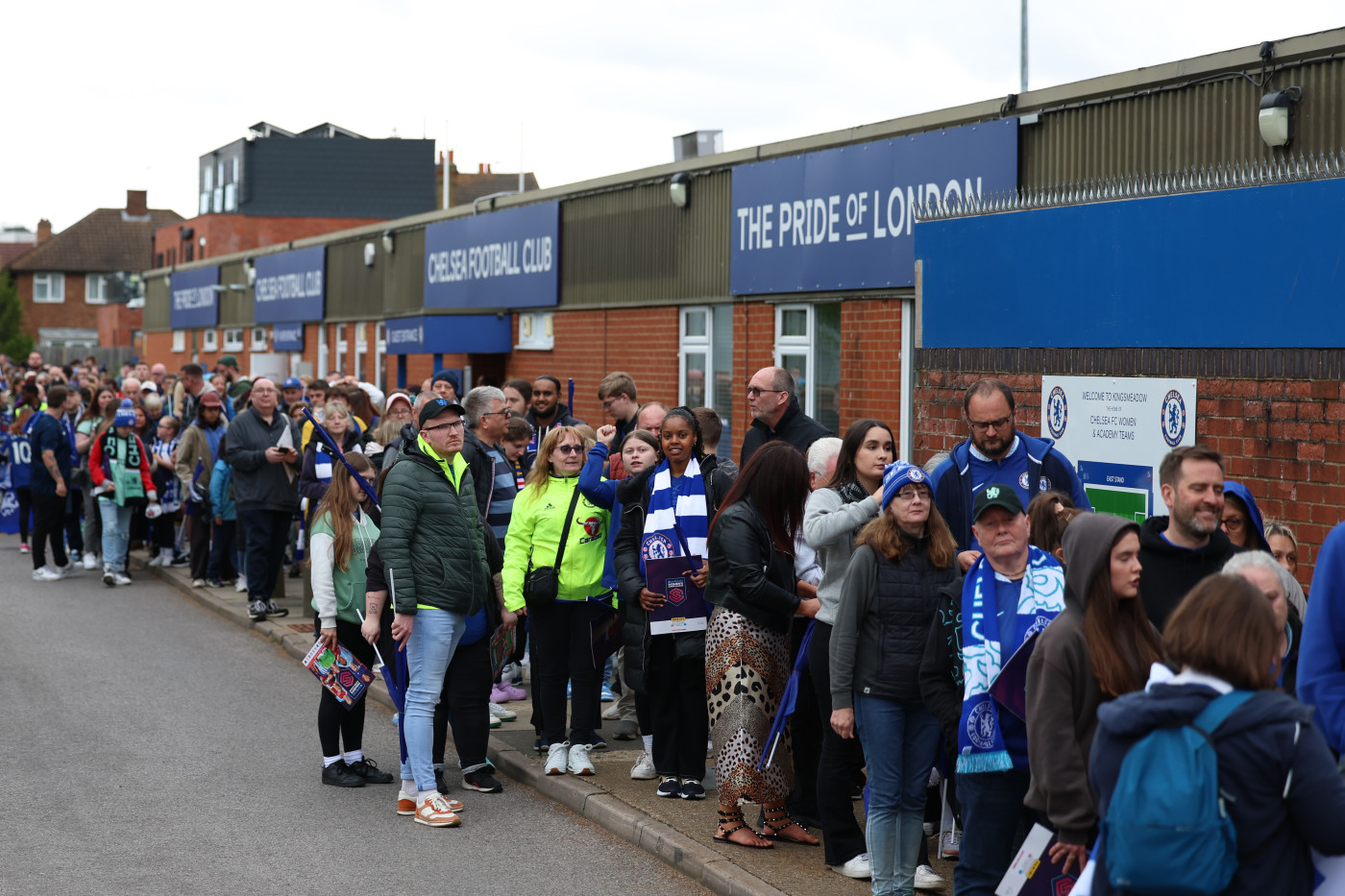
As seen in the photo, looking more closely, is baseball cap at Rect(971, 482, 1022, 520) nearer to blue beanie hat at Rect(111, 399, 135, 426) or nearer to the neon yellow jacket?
the neon yellow jacket

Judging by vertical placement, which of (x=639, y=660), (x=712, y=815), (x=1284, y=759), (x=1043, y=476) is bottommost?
(x=712, y=815)

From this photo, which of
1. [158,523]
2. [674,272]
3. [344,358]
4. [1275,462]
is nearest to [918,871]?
[1275,462]

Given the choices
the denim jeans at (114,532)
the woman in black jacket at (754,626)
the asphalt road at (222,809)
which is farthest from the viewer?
the denim jeans at (114,532)

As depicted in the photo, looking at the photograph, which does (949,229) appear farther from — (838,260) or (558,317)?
(558,317)

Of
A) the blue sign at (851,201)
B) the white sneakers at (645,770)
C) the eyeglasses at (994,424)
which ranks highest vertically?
the blue sign at (851,201)

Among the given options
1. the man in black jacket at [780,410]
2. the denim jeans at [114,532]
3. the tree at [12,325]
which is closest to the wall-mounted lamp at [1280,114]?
the man in black jacket at [780,410]

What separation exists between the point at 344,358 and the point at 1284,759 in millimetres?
26759

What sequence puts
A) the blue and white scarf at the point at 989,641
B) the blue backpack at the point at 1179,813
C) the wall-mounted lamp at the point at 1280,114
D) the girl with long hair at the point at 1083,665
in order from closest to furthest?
the blue backpack at the point at 1179,813 < the girl with long hair at the point at 1083,665 < the blue and white scarf at the point at 989,641 < the wall-mounted lamp at the point at 1280,114

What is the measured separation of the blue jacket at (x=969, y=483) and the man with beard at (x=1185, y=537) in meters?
1.00

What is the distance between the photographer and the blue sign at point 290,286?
29.9m

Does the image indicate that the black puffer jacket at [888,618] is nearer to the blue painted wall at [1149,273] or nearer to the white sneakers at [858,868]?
the white sneakers at [858,868]

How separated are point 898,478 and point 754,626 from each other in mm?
1451

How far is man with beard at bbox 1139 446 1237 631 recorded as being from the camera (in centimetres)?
495

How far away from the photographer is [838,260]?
1288cm
